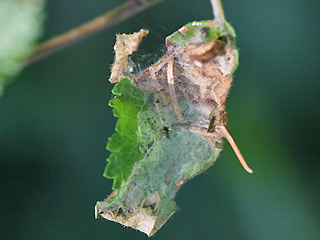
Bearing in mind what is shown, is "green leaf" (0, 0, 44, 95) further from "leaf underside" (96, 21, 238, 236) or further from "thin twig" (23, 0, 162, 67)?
"leaf underside" (96, 21, 238, 236)

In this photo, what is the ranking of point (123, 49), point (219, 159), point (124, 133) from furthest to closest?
1. point (219, 159)
2. point (123, 49)
3. point (124, 133)

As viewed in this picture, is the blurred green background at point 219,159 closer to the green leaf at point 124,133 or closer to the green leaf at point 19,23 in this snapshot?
the green leaf at point 124,133

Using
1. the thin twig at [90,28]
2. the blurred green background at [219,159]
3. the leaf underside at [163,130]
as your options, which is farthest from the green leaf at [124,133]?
the blurred green background at [219,159]

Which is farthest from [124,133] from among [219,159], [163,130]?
[219,159]

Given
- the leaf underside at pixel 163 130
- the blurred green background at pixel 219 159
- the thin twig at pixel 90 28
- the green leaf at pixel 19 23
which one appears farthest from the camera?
the blurred green background at pixel 219 159

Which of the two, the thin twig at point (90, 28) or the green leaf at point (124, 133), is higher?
the thin twig at point (90, 28)

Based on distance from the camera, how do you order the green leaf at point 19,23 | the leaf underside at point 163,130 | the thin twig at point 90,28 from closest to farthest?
the green leaf at point 19,23 < the thin twig at point 90,28 < the leaf underside at point 163,130

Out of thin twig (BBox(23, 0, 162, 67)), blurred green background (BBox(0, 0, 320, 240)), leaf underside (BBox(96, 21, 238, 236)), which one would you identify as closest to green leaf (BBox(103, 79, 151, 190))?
leaf underside (BBox(96, 21, 238, 236))

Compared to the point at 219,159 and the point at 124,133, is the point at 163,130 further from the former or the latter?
the point at 219,159
